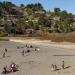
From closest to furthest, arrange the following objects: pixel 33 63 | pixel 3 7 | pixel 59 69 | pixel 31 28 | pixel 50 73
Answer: pixel 50 73 → pixel 59 69 → pixel 33 63 → pixel 31 28 → pixel 3 7

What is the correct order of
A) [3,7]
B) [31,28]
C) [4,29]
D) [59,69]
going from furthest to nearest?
[3,7] → [31,28] → [4,29] → [59,69]

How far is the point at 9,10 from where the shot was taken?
188750 mm

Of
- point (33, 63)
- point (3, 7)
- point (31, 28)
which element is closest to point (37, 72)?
point (33, 63)

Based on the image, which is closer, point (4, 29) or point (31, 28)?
point (4, 29)

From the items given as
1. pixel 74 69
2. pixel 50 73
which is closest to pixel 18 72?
pixel 50 73

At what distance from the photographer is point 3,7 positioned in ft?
617

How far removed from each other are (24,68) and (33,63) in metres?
4.12

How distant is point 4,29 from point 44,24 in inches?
937

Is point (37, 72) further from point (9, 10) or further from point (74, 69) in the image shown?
point (9, 10)

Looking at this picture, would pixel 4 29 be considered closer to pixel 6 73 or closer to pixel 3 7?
pixel 3 7

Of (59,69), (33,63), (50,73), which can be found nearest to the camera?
(50,73)

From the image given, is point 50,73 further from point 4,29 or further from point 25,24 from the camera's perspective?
point 25,24

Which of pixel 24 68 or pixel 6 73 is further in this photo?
pixel 24 68

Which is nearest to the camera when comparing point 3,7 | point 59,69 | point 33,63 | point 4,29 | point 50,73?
point 50,73
